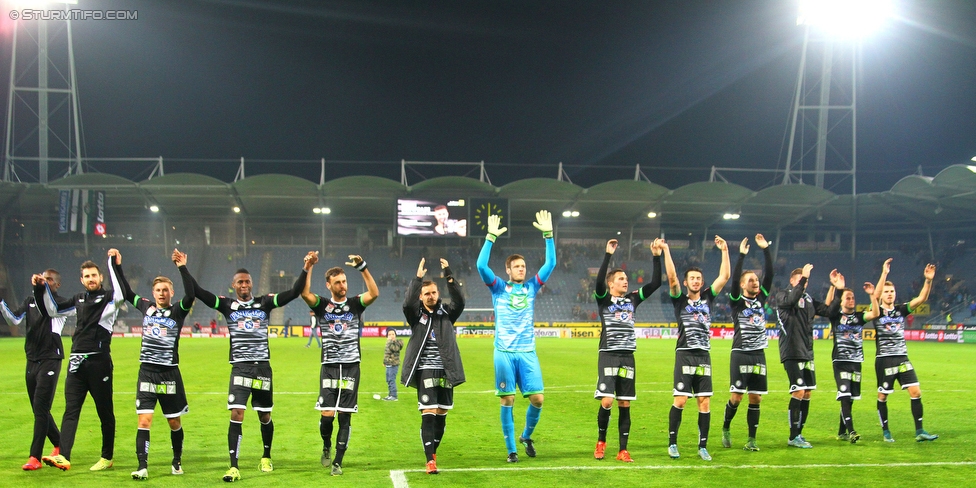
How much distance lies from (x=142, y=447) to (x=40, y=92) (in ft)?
146

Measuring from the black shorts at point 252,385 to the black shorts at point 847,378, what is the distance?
26.1 feet

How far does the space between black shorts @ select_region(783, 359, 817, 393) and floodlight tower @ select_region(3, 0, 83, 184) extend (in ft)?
147

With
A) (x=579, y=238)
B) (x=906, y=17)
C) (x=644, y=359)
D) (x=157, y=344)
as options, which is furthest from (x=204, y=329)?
(x=906, y=17)

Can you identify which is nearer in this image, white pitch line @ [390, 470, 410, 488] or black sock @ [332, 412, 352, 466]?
white pitch line @ [390, 470, 410, 488]

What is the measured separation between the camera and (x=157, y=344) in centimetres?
817

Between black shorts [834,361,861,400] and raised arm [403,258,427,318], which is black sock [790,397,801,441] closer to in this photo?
black shorts [834,361,861,400]

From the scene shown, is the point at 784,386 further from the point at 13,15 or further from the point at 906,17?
the point at 13,15

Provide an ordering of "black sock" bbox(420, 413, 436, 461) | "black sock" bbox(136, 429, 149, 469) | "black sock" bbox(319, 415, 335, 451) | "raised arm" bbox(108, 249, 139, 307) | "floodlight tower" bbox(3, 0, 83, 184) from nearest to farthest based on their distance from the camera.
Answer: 1. "black sock" bbox(136, 429, 149, 469)
2. "black sock" bbox(420, 413, 436, 461)
3. "black sock" bbox(319, 415, 335, 451)
4. "raised arm" bbox(108, 249, 139, 307)
5. "floodlight tower" bbox(3, 0, 83, 184)

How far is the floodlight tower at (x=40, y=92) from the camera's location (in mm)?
43188

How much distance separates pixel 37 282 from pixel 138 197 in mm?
43962

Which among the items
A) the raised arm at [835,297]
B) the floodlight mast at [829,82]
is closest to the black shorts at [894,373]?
the raised arm at [835,297]

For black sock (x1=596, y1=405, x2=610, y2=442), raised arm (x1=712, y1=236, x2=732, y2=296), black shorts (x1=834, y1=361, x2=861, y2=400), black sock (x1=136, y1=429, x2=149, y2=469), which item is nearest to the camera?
black sock (x1=136, y1=429, x2=149, y2=469)

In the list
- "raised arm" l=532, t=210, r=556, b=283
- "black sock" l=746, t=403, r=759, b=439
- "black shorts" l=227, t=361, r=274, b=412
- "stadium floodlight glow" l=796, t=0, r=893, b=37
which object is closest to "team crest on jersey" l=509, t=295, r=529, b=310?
"raised arm" l=532, t=210, r=556, b=283

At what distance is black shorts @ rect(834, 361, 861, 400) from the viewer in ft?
34.0
